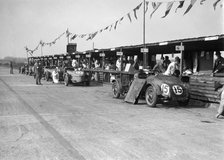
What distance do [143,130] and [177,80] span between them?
4541 mm

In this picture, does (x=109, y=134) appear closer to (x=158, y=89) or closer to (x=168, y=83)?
(x=158, y=89)

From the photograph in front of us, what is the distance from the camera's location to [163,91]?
1025 cm

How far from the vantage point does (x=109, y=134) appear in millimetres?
6266

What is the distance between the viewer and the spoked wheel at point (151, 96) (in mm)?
10336

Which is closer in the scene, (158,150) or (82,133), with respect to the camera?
(158,150)

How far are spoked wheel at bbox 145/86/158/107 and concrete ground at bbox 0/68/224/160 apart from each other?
0.44m

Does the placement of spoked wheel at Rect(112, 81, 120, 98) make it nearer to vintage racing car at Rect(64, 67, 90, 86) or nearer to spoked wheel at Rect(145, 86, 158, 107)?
spoked wheel at Rect(145, 86, 158, 107)

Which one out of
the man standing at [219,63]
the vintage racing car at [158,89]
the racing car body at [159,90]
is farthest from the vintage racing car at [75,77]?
the man standing at [219,63]

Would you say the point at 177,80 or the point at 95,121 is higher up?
the point at 177,80

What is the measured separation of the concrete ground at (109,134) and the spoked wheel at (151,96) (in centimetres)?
44

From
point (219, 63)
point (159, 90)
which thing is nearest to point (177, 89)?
point (159, 90)

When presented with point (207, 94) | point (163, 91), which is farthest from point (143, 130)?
point (207, 94)

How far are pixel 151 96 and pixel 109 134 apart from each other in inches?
184

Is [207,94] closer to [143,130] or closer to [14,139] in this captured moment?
[143,130]
